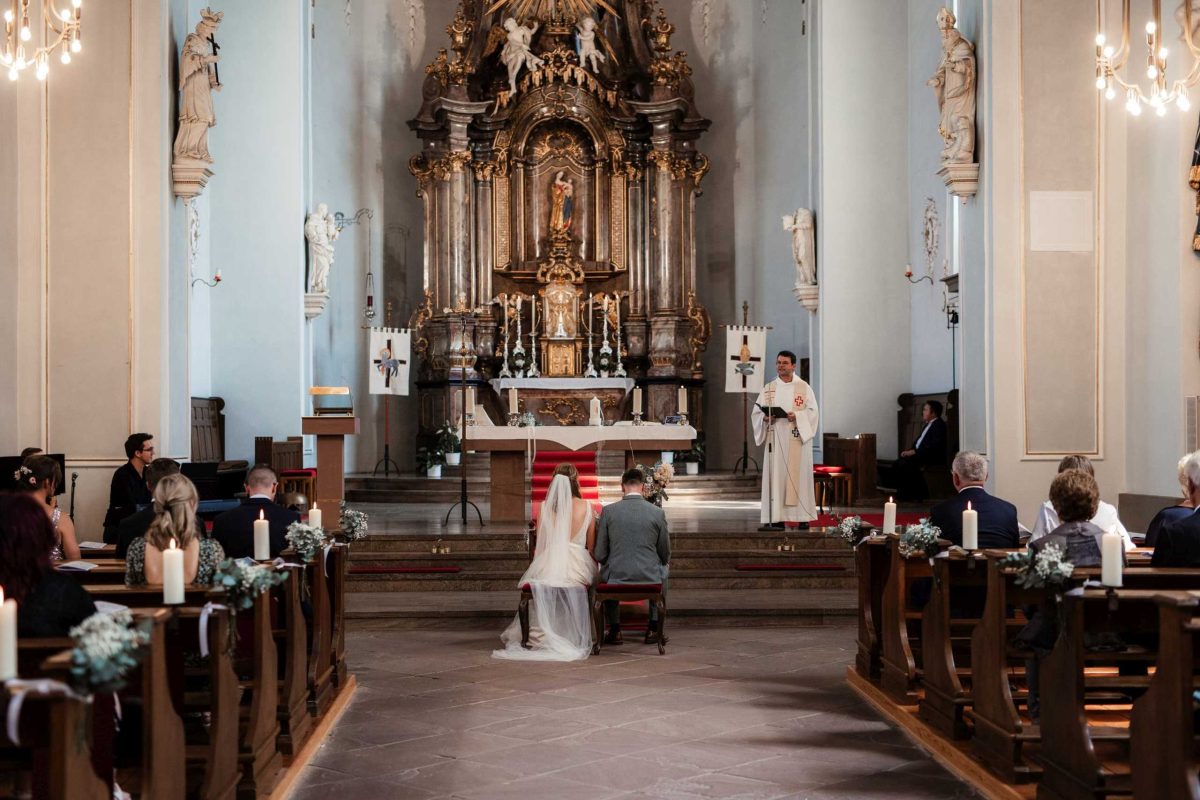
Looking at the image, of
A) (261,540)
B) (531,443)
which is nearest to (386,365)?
(531,443)

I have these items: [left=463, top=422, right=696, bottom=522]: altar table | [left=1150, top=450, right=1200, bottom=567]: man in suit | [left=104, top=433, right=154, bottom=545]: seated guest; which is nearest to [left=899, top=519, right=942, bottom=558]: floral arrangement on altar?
[left=1150, top=450, right=1200, bottom=567]: man in suit

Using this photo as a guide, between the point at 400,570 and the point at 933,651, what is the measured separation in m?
5.37

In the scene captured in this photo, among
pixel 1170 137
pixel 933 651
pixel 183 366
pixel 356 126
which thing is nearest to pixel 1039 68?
pixel 1170 137

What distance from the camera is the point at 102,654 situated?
3.17 meters

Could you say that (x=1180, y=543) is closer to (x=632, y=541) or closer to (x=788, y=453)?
(x=632, y=541)

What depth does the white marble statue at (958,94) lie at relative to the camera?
10672 millimetres

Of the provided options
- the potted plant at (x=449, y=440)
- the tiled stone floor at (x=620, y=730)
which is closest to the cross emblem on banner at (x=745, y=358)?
the potted plant at (x=449, y=440)

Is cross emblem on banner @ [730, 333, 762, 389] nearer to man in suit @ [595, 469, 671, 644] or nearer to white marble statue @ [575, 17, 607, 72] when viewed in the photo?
white marble statue @ [575, 17, 607, 72]

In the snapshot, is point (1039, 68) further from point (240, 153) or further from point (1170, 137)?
point (240, 153)

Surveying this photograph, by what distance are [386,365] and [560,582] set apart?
8760 millimetres

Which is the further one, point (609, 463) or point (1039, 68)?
point (609, 463)

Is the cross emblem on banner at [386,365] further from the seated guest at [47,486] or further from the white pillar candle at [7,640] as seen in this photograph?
the white pillar candle at [7,640]

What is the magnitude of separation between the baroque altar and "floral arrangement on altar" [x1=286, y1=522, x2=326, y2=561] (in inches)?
464

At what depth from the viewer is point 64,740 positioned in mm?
3133
